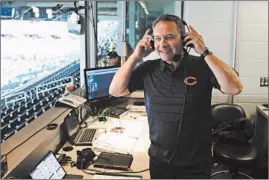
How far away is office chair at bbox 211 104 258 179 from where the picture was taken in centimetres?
282

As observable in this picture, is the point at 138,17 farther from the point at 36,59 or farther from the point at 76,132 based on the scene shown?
the point at 76,132

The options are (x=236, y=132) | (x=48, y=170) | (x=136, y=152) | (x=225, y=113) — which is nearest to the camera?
(x=48, y=170)

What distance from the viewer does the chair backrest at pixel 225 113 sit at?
3.34 m

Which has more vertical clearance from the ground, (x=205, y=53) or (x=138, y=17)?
(x=138, y=17)

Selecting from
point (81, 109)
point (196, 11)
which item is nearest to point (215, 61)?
point (81, 109)

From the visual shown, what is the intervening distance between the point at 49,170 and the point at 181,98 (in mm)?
812

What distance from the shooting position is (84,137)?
7.86 feet

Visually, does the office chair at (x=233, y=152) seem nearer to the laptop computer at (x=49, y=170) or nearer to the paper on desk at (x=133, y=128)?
the paper on desk at (x=133, y=128)

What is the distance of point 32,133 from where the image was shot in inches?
81.2

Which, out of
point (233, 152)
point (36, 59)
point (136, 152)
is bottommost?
point (233, 152)

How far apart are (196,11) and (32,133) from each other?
7.75 ft

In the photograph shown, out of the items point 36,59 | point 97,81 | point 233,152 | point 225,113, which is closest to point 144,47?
point 97,81

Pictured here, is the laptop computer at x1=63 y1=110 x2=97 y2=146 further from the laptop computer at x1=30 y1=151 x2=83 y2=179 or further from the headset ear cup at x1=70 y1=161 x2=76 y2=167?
the laptop computer at x1=30 y1=151 x2=83 y2=179

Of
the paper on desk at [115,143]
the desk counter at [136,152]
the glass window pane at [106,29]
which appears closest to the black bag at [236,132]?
the desk counter at [136,152]
